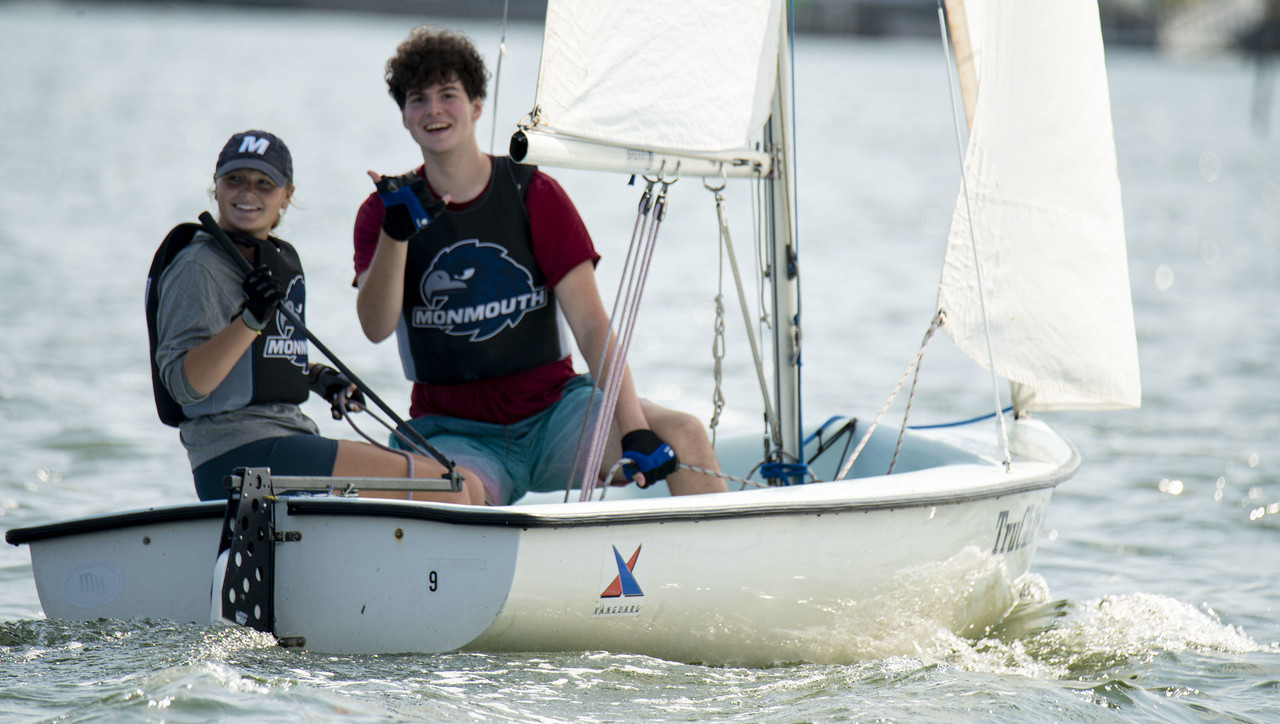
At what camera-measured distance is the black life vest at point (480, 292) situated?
338cm

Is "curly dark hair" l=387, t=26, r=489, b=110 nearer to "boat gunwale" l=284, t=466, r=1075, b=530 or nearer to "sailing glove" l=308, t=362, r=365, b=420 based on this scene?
"sailing glove" l=308, t=362, r=365, b=420

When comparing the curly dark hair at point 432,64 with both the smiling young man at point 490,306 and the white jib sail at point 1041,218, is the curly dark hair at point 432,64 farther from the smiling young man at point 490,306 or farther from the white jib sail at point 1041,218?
the white jib sail at point 1041,218

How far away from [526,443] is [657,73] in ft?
3.22

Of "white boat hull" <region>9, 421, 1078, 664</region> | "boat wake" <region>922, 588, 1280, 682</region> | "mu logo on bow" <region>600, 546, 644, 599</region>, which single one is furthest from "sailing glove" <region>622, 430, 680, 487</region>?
"boat wake" <region>922, 588, 1280, 682</region>

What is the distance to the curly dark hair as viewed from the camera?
3.28 metres

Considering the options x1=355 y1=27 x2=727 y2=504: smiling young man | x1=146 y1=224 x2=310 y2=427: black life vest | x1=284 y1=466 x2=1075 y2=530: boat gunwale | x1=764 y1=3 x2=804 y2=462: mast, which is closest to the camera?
x1=284 y1=466 x2=1075 y2=530: boat gunwale

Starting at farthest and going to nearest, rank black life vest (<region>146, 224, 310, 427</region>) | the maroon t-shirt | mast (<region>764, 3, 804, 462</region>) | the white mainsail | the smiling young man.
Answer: mast (<region>764, 3, 804, 462</region>) → the maroon t-shirt → the smiling young man → the white mainsail → black life vest (<region>146, 224, 310, 427</region>)

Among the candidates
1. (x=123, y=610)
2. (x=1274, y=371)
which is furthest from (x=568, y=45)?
(x=1274, y=371)

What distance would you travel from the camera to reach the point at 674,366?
29.6 ft

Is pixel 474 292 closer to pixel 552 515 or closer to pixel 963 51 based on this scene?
pixel 552 515

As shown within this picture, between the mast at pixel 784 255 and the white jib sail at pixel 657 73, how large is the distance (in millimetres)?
206

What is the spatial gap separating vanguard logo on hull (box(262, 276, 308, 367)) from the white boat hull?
417mm

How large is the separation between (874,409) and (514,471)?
455 cm

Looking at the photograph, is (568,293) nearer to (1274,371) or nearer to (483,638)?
(483,638)
